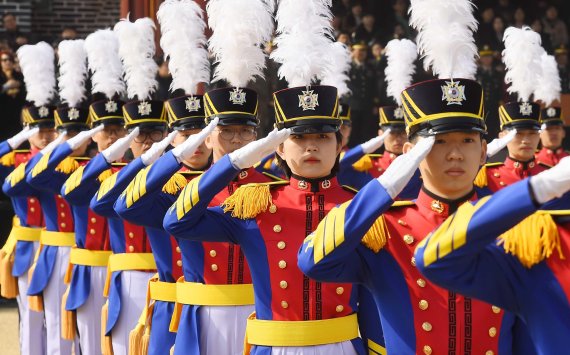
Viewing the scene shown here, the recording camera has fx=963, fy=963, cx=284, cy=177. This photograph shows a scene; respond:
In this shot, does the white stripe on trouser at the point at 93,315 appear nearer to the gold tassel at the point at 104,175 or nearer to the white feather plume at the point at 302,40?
the gold tassel at the point at 104,175

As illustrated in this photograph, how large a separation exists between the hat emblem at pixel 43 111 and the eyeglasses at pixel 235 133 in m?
4.42

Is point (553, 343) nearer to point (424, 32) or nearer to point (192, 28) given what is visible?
point (424, 32)

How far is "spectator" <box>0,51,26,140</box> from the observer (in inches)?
493

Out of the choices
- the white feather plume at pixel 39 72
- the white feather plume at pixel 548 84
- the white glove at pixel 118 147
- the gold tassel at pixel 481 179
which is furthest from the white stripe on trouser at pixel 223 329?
the white feather plume at pixel 39 72

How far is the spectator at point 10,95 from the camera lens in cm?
1252

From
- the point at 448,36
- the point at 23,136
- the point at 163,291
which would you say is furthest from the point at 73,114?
the point at 448,36

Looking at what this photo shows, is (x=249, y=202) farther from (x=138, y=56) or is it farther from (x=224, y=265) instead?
(x=138, y=56)

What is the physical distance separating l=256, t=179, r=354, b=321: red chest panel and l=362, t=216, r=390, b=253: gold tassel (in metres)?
0.80

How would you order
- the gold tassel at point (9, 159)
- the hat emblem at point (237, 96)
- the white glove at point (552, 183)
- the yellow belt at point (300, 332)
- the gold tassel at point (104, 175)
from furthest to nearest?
the gold tassel at point (9, 159), the gold tassel at point (104, 175), the hat emblem at point (237, 96), the yellow belt at point (300, 332), the white glove at point (552, 183)

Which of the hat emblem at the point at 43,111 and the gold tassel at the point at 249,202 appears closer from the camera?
the gold tassel at the point at 249,202

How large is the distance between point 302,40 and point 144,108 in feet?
7.64

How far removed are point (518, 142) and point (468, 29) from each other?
11.9 ft

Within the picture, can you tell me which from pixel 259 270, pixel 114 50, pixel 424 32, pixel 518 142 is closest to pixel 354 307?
pixel 259 270

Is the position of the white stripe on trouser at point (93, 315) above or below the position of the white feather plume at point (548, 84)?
below
